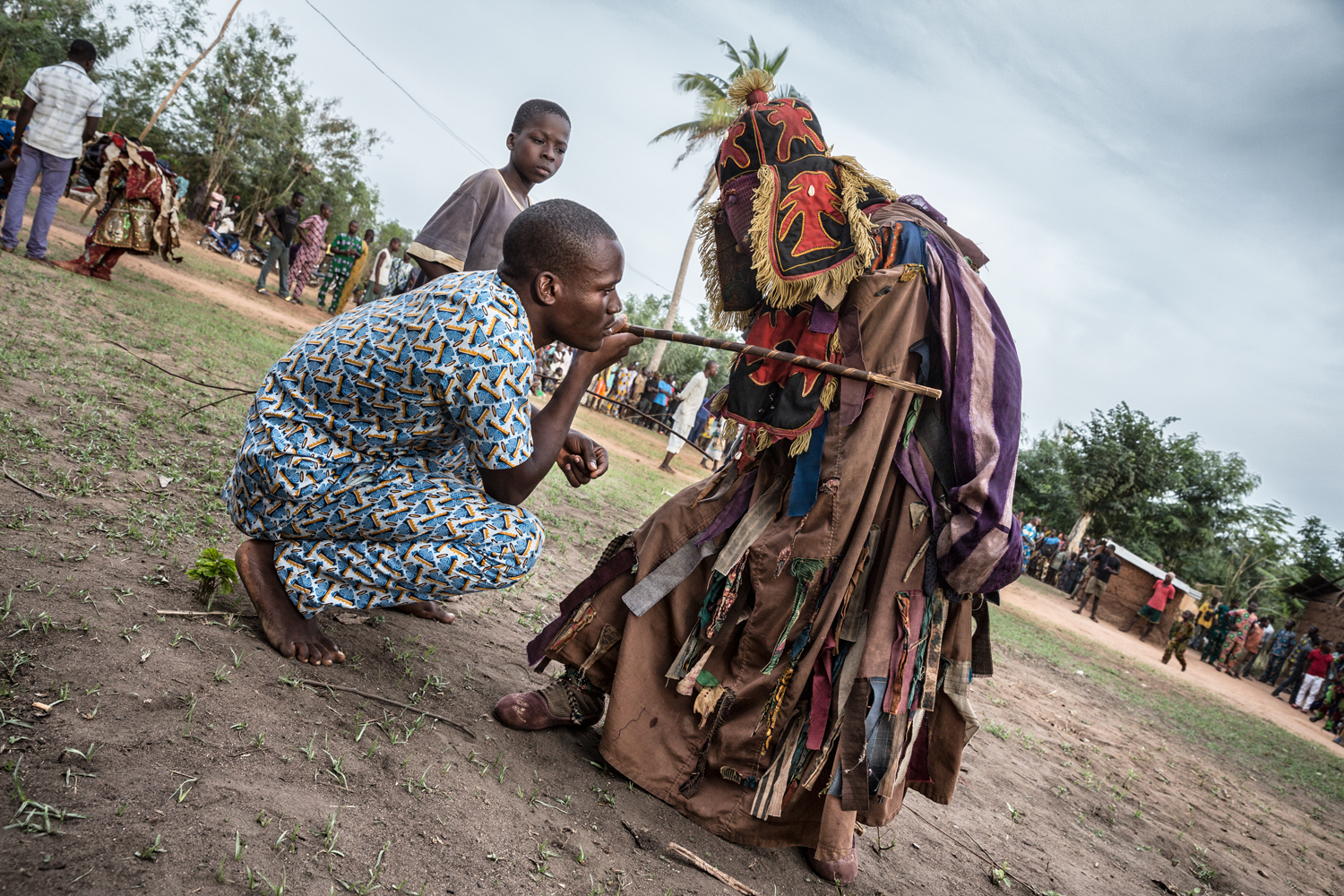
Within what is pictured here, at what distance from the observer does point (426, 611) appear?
117 inches

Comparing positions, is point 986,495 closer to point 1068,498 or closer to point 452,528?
point 452,528

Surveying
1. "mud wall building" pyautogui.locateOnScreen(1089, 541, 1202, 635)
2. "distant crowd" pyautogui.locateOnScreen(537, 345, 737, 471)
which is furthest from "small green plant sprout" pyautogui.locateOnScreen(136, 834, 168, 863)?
"mud wall building" pyautogui.locateOnScreen(1089, 541, 1202, 635)

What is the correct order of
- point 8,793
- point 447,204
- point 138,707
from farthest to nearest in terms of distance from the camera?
point 447,204 < point 138,707 < point 8,793

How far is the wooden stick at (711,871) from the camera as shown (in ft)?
6.58

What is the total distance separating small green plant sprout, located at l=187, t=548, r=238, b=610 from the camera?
2182 millimetres

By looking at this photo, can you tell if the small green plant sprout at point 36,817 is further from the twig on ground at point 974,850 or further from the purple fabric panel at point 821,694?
the twig on ground at point 974,850

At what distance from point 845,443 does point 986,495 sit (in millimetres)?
404

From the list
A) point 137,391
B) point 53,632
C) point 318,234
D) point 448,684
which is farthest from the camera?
point 318,234

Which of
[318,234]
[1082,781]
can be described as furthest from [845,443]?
[318,234]

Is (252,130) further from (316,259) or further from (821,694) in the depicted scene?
(821,694)

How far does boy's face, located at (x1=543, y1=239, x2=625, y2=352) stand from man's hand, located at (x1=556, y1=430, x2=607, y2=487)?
0.37 metres

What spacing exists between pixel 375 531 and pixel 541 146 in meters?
2.08

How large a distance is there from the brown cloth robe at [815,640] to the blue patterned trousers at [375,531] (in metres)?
0.50

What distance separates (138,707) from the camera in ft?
5.36
